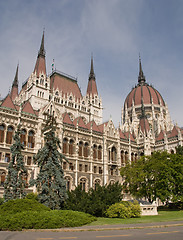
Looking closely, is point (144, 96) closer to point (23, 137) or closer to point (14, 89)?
point (14, 89)

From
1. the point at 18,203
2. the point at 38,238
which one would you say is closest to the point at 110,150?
the point at 18,203

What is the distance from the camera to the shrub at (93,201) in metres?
20.8

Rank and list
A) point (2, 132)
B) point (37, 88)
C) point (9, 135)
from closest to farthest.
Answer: point (2, 132)
point (9, 135)
point (37, 88)

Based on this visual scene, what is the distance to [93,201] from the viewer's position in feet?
70.6

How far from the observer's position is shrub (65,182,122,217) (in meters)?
20.8

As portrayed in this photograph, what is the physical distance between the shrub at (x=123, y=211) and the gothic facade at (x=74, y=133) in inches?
634

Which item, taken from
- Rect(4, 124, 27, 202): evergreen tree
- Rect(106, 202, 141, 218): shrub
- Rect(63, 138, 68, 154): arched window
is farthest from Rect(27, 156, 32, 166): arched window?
Rect(106, 202, 141, 218): shrub

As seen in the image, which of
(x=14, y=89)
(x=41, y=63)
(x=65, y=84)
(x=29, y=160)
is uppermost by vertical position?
(x=41, y=63)

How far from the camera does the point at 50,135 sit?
22172mm

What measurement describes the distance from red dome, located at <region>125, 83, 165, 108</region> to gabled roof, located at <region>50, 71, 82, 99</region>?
30976 mm

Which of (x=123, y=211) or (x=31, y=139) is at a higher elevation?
(x=31, y=139)

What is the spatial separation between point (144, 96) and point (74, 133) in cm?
4975

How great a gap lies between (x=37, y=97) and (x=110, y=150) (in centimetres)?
1915

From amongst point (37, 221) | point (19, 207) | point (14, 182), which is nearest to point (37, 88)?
point (14, 182)
